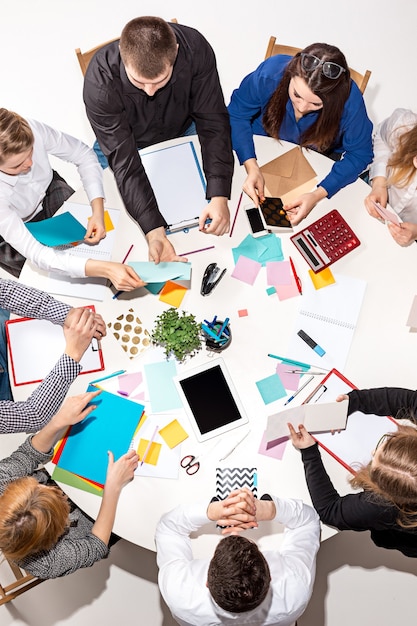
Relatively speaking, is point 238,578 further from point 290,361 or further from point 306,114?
point 306,114

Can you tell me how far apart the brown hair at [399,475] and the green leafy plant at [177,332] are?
0.72 m

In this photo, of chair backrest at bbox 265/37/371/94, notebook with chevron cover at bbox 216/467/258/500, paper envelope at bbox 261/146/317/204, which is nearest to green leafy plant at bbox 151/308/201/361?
notebook with chevron cover at bbox 216/467/258/500

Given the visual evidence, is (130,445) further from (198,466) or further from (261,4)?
(261,4)

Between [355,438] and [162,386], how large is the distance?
689 mm

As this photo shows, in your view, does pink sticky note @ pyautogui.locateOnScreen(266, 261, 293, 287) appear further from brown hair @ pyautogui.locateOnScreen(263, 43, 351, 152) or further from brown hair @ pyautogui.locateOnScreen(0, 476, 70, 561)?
brown hair @ pyautogui.locateOnScreen(0, 476, 70, 561)

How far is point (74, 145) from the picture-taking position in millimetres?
2244

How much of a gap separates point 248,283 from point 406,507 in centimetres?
92

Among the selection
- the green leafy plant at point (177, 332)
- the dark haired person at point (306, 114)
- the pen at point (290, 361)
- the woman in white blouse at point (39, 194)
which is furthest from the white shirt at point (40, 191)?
the pen at point (290, 361)

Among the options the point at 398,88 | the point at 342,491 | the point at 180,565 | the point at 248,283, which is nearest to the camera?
the point at 180,565

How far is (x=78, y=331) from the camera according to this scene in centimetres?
187

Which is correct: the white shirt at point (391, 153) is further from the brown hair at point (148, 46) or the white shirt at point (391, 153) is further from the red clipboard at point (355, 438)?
the brown hair at point (148, 46)

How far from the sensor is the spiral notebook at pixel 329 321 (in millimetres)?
1929

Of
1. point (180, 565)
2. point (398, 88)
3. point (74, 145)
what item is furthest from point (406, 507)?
point (398, 88)

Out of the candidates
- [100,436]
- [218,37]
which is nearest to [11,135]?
[100,436]
